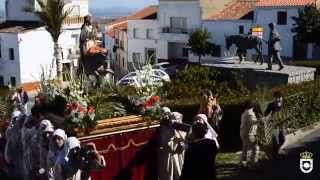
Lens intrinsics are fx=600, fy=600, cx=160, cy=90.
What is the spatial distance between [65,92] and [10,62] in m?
42.2

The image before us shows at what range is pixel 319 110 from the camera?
16750 mm

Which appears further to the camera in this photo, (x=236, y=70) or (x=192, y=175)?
(x=236, y=70)

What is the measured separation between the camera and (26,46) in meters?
50.9

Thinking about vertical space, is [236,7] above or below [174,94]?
above

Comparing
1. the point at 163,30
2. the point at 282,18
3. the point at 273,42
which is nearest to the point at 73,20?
the point at 163,30

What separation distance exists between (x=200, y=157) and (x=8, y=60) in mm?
45877

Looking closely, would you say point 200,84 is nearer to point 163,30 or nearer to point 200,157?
point 200,157

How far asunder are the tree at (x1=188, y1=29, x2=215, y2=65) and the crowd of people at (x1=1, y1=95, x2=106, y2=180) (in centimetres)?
3859

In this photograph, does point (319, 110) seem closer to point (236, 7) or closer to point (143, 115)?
point (143, 115)

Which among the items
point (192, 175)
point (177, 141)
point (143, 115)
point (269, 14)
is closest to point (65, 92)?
point (143, 115)

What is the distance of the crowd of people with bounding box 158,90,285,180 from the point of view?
25.8 feet

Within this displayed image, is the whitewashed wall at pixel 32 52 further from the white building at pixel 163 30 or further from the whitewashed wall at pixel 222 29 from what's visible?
the whitewashed wall at pixel 222 29

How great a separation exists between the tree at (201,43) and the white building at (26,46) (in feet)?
31.7

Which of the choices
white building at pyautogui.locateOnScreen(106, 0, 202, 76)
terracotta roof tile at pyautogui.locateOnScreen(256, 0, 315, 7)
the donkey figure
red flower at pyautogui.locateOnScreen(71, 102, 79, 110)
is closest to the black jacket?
red flower at pyautogui.locateOnScreen(71, 102, 79, 110)
